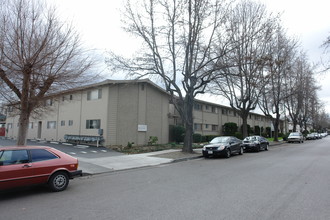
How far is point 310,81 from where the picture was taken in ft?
108

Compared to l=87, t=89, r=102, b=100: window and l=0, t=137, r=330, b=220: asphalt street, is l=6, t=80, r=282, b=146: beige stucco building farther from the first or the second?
l=0, t=137, r=330, b=220: asphalt street

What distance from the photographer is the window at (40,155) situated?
21.9 ft

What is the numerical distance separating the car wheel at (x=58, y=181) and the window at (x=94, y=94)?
45.6ft

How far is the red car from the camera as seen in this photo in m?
6.05

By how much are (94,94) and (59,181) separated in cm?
1496

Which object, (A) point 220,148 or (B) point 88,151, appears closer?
(A) point 220,148

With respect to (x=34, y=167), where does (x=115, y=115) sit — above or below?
above

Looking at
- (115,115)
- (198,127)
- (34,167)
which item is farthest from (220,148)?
(198,127)

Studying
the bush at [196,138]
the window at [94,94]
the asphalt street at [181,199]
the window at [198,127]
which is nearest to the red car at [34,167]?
the asphalt street at [181,199]

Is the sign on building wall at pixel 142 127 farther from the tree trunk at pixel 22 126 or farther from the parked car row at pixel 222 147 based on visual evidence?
the tree trunk at pixel 22 126

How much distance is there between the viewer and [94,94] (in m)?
21.1

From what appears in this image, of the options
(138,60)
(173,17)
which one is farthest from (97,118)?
(173,17)

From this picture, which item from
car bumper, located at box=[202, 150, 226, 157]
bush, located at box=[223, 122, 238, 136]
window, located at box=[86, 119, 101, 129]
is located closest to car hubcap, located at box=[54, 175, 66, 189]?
car bumper, located at box=[202, 150, 226, 157]

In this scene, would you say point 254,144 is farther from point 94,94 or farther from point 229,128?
point 229,128
